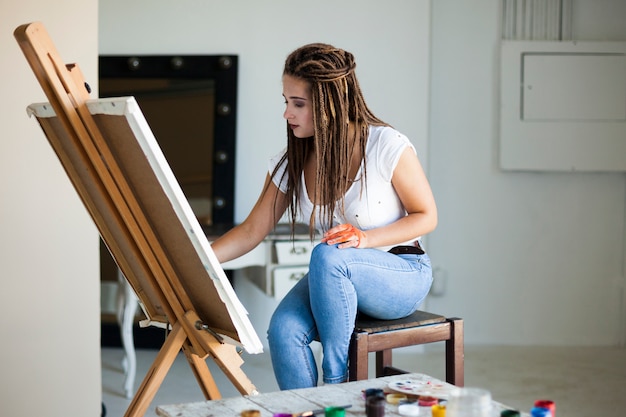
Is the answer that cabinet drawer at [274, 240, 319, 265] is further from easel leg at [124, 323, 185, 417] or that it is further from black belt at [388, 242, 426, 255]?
easel leg at [124, 323, 185, 417]

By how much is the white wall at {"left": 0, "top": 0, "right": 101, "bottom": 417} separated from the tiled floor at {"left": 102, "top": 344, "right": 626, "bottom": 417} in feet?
2.37

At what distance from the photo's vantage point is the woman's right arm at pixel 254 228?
7.23 ft

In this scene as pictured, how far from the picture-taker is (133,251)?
1.80m

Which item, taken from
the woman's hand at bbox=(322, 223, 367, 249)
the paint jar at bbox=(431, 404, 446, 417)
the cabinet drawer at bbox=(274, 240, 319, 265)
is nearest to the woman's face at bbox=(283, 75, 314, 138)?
the woman's hand at bbox=(322, 223, 367, 249)

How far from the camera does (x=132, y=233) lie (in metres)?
1.75

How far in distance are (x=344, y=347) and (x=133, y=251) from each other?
20.8 inches

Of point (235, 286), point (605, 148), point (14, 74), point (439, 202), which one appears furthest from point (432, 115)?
point (14, 74)

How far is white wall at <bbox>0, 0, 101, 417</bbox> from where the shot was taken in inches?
96.3

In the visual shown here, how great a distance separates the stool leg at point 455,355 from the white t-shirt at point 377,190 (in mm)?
241

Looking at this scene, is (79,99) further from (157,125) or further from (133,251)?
(157,125)

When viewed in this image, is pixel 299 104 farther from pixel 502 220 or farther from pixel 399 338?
pixel 502 220

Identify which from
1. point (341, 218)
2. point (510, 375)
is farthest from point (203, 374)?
point (510, 375)

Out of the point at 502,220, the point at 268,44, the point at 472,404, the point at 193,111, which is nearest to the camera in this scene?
the point at 472,404

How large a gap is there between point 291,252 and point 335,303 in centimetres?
174
